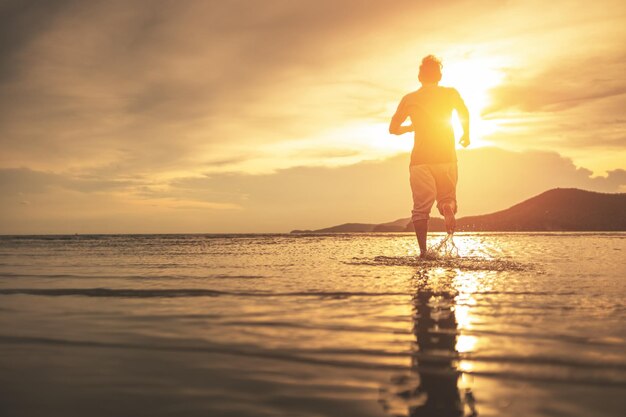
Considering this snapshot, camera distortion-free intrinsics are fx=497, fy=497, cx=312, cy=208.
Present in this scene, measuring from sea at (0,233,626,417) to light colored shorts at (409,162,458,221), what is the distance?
13.6 ft

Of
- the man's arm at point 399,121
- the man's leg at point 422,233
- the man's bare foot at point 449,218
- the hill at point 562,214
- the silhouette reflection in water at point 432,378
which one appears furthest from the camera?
the hill at point 562,214

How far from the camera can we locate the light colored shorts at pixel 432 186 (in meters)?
9.12

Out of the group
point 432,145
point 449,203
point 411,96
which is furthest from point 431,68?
point 449,203

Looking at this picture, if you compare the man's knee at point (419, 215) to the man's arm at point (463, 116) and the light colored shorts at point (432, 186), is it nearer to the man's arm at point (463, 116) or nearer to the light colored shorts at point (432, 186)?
the light colored shorts at point (432, 186)

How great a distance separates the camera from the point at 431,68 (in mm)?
9148

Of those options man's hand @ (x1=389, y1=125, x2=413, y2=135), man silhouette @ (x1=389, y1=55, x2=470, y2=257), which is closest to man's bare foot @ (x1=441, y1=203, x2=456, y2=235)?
man silhouette @ (x1=389, y1=55, x2=470, y2=257)

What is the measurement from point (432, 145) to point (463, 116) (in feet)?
2.95

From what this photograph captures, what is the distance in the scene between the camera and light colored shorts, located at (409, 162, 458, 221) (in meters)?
9.12

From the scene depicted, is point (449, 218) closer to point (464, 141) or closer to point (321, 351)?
point (464, 141)

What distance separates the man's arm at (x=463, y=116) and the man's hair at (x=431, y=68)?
518 millimetres

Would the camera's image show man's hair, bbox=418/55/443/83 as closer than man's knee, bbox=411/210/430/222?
No

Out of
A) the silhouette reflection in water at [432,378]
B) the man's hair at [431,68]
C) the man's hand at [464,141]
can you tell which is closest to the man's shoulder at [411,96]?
the man's hair at [431,68]

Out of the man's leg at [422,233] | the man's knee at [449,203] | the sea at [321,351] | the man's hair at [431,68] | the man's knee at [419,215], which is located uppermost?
the man's hair at [431,68]

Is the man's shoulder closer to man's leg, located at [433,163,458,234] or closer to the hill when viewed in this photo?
man's leg, located at [433,163,458,234]
